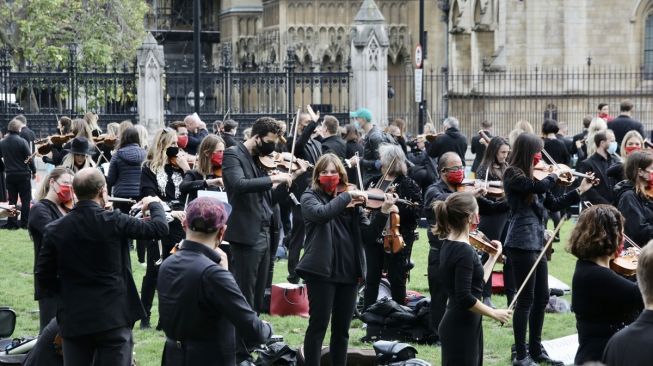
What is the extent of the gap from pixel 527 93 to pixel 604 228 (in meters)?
26.6

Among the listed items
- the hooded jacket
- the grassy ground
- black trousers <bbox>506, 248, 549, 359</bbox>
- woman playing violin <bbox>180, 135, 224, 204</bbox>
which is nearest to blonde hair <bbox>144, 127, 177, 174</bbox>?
woman playing violin <bbox>180, 135, 224, 204</bbox>

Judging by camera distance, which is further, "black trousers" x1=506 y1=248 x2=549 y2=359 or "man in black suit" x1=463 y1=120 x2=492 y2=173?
"man in black suit" x1=463 y1=120 x2=492 y2=173

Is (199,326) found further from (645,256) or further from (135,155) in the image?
(135,155)

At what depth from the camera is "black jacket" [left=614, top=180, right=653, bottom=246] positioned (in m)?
10.3

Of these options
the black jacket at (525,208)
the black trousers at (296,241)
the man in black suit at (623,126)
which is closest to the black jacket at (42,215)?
the black jacket at (525,208)

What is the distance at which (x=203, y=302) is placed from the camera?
7.21 meters

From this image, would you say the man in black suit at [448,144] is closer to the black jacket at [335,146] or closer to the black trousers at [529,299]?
the black jacket at [335,146]

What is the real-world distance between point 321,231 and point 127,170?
4569mm

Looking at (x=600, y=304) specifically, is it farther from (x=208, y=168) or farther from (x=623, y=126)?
(x=623, y=126)

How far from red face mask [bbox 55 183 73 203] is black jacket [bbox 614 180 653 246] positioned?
4336mm

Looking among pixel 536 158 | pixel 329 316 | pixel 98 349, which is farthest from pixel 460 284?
pixel 536 158

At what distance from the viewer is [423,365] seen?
9.77 m

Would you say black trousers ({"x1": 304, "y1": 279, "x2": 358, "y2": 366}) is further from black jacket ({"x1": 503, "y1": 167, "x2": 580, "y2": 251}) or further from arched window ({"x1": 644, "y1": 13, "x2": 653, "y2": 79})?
arched window ({"x1": 644, "y1": 13, "x2": 653, "y2": 79})

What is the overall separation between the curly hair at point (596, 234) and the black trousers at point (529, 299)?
2776 mm
